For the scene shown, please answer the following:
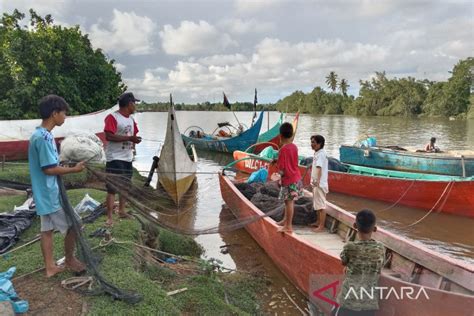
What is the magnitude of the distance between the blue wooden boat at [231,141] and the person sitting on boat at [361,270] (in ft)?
48.7

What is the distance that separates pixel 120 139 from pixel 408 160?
11386 millimetres

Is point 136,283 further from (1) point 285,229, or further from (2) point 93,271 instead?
(1) point 285,229

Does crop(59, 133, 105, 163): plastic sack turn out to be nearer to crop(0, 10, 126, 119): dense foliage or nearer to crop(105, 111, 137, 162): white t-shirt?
crop(105, 111, 137, 162): white t-shirt

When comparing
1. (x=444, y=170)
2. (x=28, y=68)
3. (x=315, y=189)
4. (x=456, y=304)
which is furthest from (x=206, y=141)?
(x=456, y=304)

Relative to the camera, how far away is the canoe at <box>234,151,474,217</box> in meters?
8.40

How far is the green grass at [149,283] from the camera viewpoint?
125 inches

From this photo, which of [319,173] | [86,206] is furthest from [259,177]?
[86,206]

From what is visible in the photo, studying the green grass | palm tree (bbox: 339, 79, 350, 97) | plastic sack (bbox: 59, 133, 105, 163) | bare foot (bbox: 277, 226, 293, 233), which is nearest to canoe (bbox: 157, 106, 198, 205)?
the green grass

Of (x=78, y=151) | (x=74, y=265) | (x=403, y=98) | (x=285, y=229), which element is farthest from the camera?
(x=403, y=98)

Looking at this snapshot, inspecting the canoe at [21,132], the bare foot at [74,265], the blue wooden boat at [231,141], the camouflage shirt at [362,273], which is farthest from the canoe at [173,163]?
the blue wooden boat at [231,141]

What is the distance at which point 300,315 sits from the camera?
4.63m

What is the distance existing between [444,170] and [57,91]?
48.1 feet

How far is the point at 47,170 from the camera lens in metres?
3.13

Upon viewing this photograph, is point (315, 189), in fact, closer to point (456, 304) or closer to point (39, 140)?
point (456, 304)
